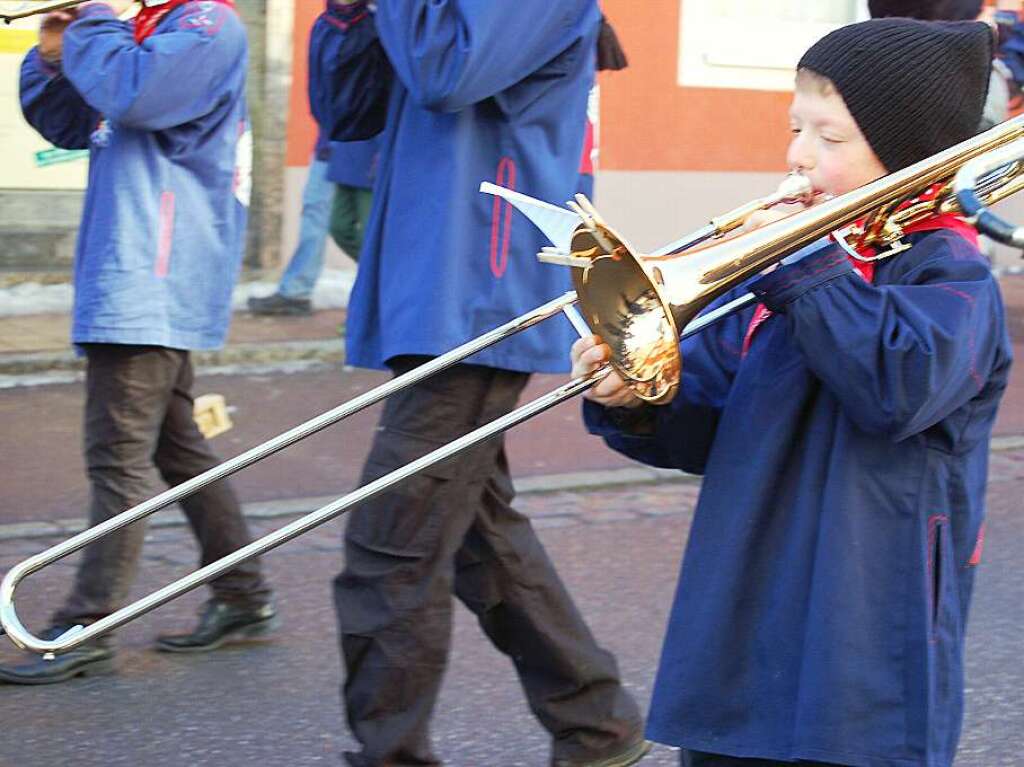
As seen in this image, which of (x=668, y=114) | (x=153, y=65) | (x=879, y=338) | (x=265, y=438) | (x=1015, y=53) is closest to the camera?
(x=879, y=338)

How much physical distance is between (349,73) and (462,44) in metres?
0.42

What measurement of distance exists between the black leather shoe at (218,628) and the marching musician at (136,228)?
0.61 feet

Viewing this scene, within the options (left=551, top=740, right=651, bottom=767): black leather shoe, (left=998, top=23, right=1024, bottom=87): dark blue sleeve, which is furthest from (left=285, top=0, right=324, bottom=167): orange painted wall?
(left=551, top=740, right=651, bottom=767): black leather shoe

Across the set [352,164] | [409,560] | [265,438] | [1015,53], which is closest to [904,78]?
[409,560]

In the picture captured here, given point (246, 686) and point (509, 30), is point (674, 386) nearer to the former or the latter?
point (509, 30)

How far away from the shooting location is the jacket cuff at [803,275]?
86.6 inches

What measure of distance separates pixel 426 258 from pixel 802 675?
117cm

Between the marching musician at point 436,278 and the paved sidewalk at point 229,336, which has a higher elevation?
the marching musician at point 436,278

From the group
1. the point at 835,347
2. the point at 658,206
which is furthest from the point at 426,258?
the point at 658,206

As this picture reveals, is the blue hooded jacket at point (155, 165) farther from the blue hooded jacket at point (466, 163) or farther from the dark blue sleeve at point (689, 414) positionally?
the dark blue sleeve at point (689, 414)

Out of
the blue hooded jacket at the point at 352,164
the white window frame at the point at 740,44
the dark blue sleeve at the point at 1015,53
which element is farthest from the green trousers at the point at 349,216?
the white window frame at the point at 740,44

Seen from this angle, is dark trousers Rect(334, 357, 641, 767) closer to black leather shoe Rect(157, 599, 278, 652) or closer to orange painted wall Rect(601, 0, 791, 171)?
black leather shoe Rect(157, 599, 278, 652)

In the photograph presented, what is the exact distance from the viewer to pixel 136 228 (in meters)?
3.94

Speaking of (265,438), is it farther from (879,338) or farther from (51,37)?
(879,338)
